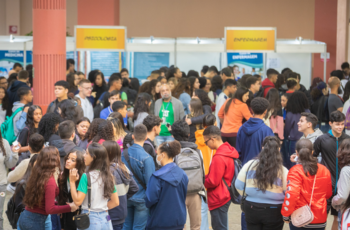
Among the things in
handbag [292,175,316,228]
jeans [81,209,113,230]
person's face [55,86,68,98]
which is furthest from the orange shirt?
jeans [81,209,113,230]

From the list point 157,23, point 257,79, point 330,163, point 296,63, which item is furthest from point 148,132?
point 157,23

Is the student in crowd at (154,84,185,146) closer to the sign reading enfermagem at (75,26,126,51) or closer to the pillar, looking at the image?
the pillar

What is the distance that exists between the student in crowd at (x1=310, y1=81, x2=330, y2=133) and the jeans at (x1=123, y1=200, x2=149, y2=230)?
16.0 feet

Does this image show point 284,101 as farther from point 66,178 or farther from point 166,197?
point 66,178

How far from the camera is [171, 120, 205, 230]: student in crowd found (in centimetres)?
425

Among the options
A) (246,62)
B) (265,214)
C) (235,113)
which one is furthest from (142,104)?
(246,62)

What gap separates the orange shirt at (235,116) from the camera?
21.4 feet

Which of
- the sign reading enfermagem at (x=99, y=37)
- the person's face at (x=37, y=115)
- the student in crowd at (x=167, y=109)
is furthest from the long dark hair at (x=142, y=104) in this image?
the sign reading enfermagem at (x=99, y=37)

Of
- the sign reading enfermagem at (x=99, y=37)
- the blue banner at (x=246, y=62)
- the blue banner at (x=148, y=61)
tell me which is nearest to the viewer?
the sign reading enfermagem at (x=99, y=37)

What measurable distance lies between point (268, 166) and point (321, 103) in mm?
4780

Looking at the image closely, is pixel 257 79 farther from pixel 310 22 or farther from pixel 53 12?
pixel 310 22

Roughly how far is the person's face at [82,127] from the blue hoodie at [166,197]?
70.5 inches

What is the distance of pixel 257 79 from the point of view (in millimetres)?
7902

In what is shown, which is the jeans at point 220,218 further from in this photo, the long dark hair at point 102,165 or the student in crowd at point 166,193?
the long dark hair at point 102,165
